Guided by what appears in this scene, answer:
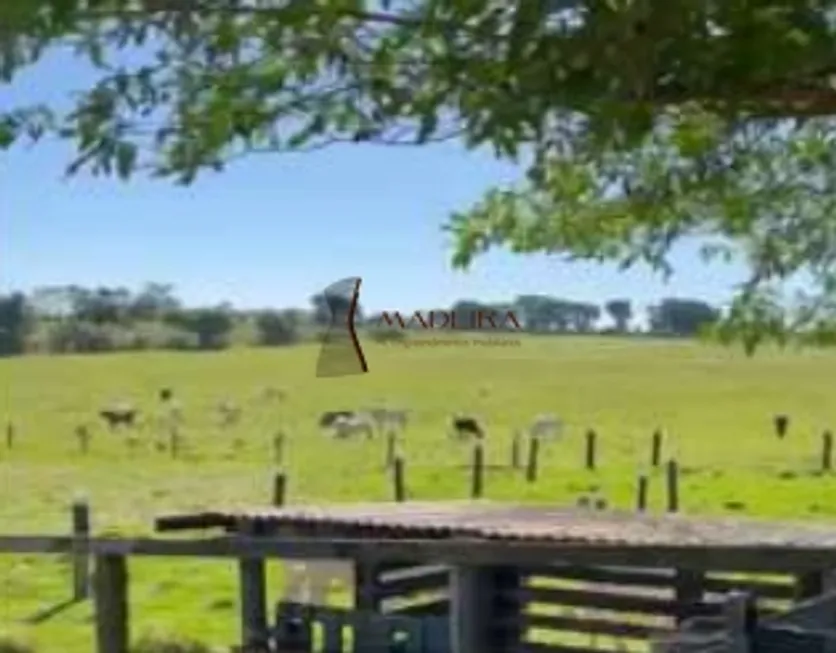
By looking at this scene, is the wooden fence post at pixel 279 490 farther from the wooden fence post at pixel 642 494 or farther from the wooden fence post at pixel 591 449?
the wooden fence post at pixel 591 449

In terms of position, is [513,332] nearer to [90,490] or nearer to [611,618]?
[611,618]

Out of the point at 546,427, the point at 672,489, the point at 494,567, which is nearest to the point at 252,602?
the point at 494,567

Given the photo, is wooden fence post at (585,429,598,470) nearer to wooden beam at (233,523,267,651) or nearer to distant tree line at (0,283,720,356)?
distant tree line at (0,283,720,356)

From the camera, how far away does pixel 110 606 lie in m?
6.76

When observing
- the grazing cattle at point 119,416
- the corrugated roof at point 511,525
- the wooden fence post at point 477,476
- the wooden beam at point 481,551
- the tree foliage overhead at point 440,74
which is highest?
the tree foliage overhead at point 440,74

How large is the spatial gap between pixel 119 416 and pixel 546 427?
19.6 feet

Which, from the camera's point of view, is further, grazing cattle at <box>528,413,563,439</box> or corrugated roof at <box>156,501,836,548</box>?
grazing cattle at <box>528,413,563,439</box>

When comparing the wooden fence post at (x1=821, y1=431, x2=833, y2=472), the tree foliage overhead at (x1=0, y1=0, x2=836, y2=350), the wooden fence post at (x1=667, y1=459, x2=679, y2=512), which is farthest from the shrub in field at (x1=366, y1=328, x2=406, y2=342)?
the wooden fence post at (x1=821, y1=431, x2=833, y2=472)

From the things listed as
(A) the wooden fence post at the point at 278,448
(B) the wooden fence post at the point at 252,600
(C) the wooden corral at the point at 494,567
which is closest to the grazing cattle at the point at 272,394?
(A) the wooden fence post at the point at 278,448

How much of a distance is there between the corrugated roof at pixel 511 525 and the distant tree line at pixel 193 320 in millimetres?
953

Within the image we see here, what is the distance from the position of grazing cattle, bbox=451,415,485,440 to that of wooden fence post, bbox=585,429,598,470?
1953 millimetres

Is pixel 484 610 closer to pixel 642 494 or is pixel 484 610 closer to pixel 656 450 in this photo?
pixel 642 494

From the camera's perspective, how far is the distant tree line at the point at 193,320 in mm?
8953

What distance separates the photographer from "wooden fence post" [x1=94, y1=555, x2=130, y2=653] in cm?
675
